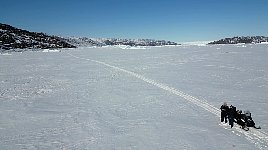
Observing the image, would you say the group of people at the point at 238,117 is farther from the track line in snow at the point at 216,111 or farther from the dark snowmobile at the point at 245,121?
the track line in snow at the point at 216,111

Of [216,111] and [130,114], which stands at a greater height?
[216,111]

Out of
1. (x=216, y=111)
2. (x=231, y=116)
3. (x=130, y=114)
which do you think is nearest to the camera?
(x=231, y=116)

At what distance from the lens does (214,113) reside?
55.0ft

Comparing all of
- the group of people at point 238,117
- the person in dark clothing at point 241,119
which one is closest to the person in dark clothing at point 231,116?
the group of people at point 238,117

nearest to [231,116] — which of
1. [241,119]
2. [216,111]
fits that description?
[241,119]

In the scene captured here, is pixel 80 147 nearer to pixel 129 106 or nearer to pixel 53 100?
pixel 129 106

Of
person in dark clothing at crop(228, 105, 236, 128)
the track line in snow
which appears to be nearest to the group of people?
person in dark clothing at crop(228, 105, 236, 128)

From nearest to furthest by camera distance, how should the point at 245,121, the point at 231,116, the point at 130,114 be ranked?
the point at 245,121 < the point at 231,116 < the point at 130,114

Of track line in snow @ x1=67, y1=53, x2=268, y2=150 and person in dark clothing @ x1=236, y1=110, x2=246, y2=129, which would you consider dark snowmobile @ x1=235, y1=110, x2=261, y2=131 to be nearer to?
person in dark clothing @ x1=236, y1=110, x2=246, y2=129

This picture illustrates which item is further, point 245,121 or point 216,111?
point 216,111

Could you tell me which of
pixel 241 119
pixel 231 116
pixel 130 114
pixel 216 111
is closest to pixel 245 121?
pixel 241 119

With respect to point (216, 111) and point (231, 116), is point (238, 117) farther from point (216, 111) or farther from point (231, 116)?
point (216, 111)

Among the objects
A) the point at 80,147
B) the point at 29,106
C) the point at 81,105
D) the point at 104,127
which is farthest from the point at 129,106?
the point at 80,147

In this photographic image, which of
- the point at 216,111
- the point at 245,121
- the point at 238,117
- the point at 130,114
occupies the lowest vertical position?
the point at 130,114
